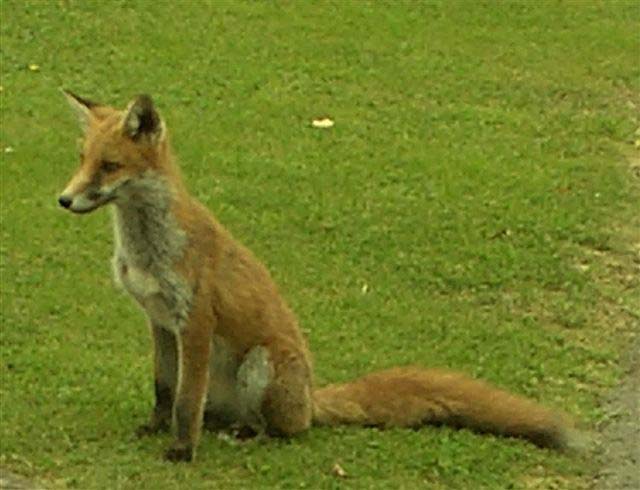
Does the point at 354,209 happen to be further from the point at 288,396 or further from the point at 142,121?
the point at 142,121

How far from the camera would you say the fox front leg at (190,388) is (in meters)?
7.21

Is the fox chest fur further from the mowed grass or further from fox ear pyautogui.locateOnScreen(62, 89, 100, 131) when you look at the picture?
the mowed grass

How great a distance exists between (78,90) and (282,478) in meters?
6.07

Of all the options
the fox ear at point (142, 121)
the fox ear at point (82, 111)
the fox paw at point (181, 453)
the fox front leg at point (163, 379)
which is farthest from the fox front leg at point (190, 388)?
the fox ear at point (82, 111)

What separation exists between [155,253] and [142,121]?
21.3 inches

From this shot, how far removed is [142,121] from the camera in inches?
279

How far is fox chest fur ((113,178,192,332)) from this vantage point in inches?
284

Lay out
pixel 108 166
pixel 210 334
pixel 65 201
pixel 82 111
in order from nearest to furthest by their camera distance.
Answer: pixel 65 201 → pixel 108 166 → pixel 82 111 → pixel 210 334

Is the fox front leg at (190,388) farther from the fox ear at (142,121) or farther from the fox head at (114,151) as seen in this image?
the fox ear at (142,121)

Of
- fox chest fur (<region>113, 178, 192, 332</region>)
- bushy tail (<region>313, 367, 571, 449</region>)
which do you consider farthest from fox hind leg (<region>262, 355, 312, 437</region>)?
fox chest fur (<region>113, 178, 192, 332</region>)

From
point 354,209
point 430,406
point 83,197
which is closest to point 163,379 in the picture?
point 83,197

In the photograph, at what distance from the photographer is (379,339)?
8.91 meters

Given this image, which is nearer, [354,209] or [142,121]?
[142,121]

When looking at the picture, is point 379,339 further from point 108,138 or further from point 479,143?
point 479,143
